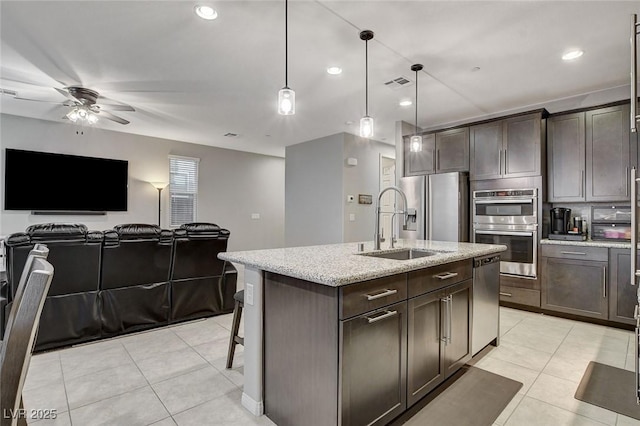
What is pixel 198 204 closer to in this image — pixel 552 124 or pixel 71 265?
pixel 71 265

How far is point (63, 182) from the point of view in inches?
204

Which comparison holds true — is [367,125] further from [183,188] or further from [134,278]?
[183,188]

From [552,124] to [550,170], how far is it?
1.83 feet

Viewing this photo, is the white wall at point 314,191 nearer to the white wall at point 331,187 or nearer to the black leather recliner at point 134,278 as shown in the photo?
the white wall at point 331,187

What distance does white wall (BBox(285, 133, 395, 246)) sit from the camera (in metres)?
5.64

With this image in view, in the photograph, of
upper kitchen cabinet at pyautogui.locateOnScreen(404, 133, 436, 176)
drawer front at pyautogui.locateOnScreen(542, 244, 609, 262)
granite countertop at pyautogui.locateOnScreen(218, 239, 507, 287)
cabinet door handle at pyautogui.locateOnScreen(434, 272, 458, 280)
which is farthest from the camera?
upper kitchen cabinet at pyautogui.locateOnScreen(404, 133, 436, 176)

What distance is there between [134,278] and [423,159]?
160 inches

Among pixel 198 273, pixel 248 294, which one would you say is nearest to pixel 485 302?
pixel 248 294

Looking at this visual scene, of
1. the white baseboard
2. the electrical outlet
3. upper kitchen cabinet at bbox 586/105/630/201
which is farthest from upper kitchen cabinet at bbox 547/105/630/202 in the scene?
the white baseboard

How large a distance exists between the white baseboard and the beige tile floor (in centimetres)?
3

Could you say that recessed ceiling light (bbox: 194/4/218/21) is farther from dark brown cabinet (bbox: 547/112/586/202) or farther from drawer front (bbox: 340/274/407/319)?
A: dark brown cabinet (bbox: 547/112/586/202)

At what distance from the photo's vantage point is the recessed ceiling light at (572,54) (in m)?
2.89

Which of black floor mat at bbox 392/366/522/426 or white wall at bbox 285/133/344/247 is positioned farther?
white wall at bbox 285/133/344/247

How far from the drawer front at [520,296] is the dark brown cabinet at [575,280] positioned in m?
0.08
